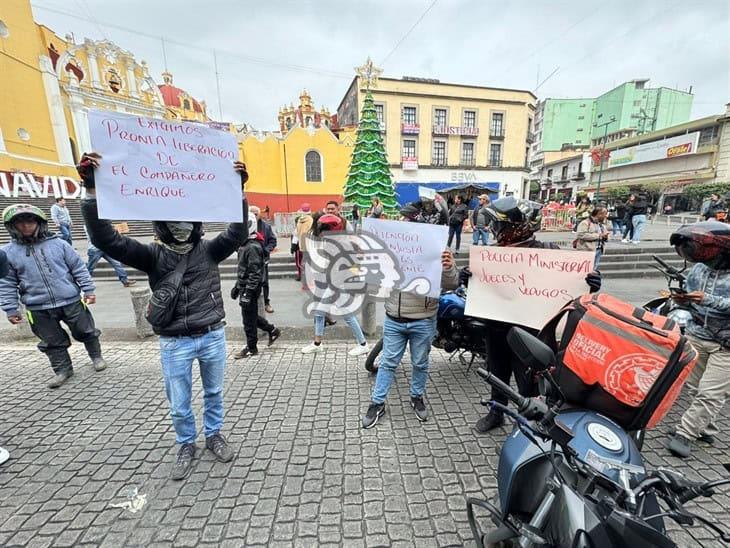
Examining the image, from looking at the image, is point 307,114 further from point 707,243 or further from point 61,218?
point 707,243

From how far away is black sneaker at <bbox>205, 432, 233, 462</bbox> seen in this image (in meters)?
2.66

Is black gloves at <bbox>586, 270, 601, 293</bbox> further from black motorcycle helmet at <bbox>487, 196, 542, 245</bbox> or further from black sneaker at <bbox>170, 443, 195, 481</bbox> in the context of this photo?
black sneaker at <bbox>170, 443, 195, 481</bbox>

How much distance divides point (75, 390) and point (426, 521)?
4.00 meters

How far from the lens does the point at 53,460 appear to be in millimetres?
2686

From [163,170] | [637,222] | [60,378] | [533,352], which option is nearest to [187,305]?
[163,170]

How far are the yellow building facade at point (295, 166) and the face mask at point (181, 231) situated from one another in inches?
1078

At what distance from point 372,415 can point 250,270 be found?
2395 mm

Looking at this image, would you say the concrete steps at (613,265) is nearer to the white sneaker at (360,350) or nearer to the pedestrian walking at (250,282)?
the pedestrian walking at (250,282)

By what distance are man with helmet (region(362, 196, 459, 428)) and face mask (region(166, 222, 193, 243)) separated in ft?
5.65

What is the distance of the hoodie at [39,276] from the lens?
11.5 ft

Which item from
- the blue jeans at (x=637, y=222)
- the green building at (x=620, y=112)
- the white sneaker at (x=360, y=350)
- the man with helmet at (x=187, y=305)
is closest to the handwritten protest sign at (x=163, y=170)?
the man with helmet at (x=187, y=305)

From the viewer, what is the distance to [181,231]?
2383mm

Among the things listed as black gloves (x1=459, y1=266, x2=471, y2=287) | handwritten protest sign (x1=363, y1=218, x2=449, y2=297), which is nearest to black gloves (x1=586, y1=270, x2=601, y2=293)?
black gloves (x1=459, y1=266, x2=471, y2=287)

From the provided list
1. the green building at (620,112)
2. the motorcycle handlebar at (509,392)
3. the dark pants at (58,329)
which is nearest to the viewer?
the motorcycle handlebar at (509,392)
